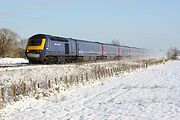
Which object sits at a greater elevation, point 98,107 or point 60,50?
point 60,50

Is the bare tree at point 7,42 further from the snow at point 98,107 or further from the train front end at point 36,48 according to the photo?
the snow at point 98,107

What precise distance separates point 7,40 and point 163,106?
256ft

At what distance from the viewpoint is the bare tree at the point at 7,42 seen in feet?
259

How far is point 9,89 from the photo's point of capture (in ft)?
46.4

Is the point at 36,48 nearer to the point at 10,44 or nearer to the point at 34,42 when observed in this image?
the point at 34,42

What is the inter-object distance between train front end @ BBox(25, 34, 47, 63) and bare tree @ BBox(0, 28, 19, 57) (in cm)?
5215

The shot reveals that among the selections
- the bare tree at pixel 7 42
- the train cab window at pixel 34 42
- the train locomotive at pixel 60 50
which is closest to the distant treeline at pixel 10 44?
the bare tree at pixel 7 42

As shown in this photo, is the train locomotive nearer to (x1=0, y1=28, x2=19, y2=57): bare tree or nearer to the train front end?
the train front end

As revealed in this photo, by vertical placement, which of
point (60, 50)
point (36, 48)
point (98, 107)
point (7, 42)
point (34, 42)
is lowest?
point (98, 107)

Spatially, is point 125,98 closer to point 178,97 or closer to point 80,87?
point 178,97

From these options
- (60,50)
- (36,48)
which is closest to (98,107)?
(36,48)

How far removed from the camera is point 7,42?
82.1 metres

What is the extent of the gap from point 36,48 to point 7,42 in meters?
58.7

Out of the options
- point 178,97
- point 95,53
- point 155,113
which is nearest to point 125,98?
point 178,97
